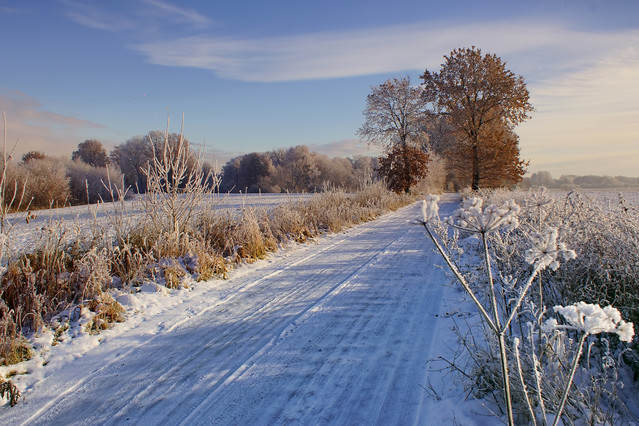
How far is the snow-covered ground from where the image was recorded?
8.34ft

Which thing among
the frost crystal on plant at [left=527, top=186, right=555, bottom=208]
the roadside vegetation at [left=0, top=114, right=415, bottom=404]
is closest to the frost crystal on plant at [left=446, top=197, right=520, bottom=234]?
the frost crystal on plant at [left=527, top=186, right=555, bottom=208]

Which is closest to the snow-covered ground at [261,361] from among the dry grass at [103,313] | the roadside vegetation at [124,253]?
the dry grass at [103,313]

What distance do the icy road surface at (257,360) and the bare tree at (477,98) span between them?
17.4 metres

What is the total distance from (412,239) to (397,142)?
22347mm

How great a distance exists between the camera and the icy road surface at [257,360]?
256 centimetres

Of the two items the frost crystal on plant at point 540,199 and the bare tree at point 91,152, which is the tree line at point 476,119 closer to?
the frost crystal on plant at point 540,199

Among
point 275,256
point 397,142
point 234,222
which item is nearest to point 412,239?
point 275,256

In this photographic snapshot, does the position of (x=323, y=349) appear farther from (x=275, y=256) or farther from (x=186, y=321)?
(x=275, y=256)

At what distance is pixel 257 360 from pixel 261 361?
1.7 inches

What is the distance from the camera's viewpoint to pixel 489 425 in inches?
88.8

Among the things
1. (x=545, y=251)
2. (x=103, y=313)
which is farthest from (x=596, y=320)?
(x=103, y=313)

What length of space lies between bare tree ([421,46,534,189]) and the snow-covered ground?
56.8 feet

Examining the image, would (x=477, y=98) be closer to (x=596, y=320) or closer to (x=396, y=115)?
(x=396, y=115)

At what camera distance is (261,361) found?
10.5ft
